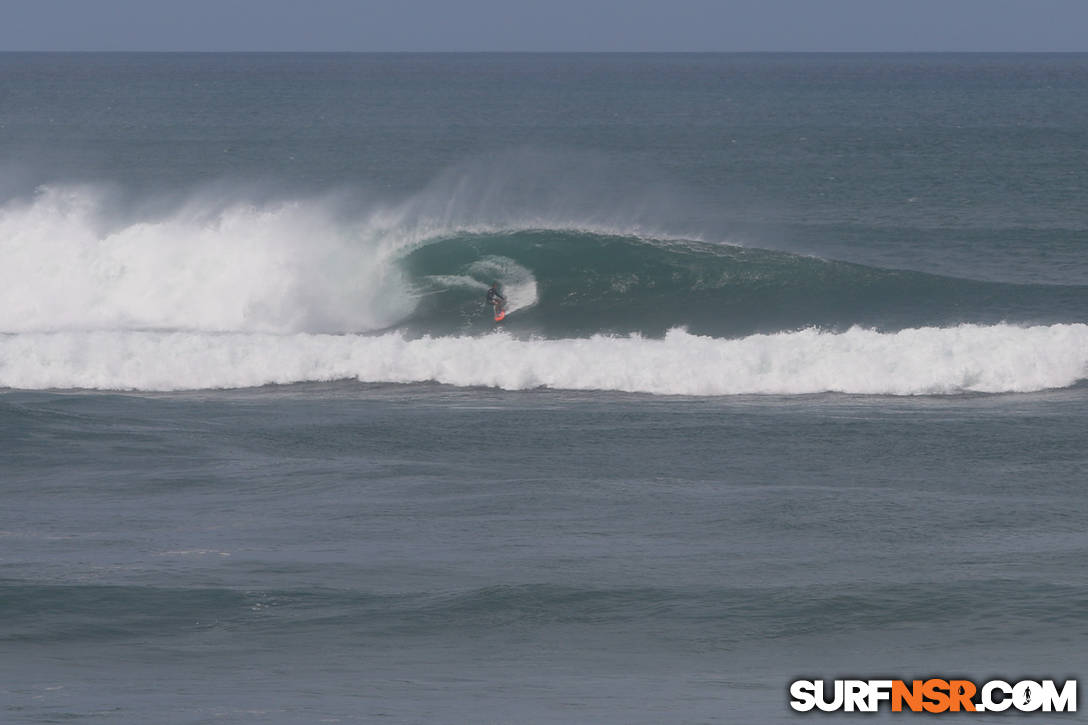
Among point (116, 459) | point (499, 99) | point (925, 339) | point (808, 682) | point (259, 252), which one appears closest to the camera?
point (808, 682)

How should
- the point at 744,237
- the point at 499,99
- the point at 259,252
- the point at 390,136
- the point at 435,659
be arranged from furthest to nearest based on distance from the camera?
the point at 499,99
the point at 390,136
the point at 744,237
the point at 259,252
the point at 435,659

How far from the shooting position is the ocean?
34.8ft

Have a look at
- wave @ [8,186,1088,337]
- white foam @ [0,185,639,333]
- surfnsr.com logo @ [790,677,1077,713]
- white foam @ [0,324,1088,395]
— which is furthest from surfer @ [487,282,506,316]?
surfnsr.com logo @ [790,677,1077,713]

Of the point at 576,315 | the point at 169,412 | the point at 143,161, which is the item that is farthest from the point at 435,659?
the point at 143,161

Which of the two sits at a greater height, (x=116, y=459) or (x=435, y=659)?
(x=116, y=459)

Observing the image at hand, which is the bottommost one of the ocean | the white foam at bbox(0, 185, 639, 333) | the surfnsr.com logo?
the surfnsr.com logo

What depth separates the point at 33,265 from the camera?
2877cm

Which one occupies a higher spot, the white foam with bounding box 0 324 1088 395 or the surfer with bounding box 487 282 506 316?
the surfer with bounding box 487 282 506 316

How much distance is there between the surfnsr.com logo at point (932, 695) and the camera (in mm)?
9203

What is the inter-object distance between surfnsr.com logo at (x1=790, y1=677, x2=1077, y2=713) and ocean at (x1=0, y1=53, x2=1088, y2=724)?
0.19 metres

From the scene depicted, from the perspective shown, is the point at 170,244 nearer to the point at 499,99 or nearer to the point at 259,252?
the point at 259,252

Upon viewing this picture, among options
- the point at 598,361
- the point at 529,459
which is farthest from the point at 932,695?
the point at 598,361

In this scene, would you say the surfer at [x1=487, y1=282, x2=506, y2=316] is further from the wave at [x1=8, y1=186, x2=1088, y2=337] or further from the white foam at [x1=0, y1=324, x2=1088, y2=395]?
the white foam at [x1=0, y1=324, x2=1088, y2=395]

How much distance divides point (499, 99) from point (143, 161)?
59.8 m
